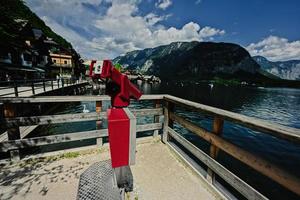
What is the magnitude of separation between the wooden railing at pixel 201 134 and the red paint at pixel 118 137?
5.51ft

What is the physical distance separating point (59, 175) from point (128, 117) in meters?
2.65

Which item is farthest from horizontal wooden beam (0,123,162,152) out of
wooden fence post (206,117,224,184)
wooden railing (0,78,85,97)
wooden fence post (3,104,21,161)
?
wooden railing (0,78,85,97)

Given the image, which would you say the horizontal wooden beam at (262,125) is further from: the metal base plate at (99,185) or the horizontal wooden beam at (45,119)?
the horizontal wooden beam at (45,119)

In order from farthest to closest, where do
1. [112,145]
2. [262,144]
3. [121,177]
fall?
[262,144] < [121,177] < [112,145]

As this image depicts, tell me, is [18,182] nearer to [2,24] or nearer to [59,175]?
[59,175]

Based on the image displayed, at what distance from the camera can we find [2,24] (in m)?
12.6

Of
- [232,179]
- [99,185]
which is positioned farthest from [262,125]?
[99,185]

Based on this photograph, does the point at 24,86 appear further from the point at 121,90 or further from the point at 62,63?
the point at 62,63

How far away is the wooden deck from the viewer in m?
2.75

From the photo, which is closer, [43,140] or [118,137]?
[118,137]

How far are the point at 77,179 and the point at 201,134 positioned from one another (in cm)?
247

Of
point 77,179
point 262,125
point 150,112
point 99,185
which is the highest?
point 262,125

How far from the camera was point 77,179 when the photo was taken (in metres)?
3.08

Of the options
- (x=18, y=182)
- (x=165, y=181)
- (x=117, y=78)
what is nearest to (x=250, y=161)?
(x=165, y=181)
